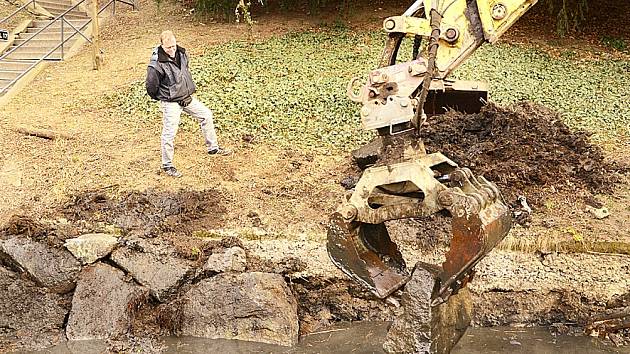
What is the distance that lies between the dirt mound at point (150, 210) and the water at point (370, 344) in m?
1.24

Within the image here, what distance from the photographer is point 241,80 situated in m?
12.0

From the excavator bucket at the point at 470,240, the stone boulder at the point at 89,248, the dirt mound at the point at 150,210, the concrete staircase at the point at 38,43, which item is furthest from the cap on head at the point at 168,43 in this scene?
the concrete staircase at the point at 38,43

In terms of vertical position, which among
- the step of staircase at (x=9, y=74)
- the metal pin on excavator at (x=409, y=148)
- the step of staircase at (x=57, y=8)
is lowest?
the step of staircase at (x=57, y=8)

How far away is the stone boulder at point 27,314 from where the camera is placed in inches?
278

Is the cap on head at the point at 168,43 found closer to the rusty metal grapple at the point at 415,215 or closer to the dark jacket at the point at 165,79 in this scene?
the dark jacket at the point at 165,79

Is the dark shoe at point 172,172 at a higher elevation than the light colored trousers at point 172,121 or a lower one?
lower

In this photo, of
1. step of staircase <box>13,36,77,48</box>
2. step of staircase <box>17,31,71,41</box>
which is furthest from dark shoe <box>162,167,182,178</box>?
step of staircase <box>17,31,71,41</box>

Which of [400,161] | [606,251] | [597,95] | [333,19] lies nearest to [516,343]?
[606,251]

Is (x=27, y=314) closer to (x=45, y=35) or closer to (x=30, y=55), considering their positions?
(x=30, y=55)

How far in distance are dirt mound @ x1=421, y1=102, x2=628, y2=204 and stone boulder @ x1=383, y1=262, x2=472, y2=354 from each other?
9.54 feet

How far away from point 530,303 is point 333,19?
30.7 feet

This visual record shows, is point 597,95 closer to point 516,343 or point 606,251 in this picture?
point 606,251

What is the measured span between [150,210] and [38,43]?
8.77m

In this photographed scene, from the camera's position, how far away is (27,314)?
7.30 metres
